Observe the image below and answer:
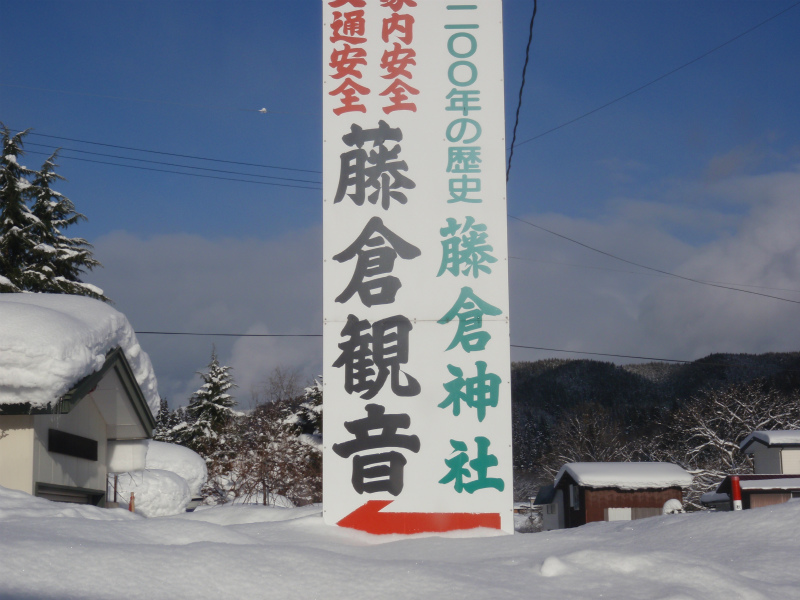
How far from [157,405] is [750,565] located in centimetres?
1044

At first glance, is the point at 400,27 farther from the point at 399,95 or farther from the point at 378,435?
the point at 378,435

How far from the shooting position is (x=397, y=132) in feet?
18.8

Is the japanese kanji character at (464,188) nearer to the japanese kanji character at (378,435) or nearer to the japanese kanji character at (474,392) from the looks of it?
the japanese kanji character at (474,392)

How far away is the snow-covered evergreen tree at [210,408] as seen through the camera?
46719mm

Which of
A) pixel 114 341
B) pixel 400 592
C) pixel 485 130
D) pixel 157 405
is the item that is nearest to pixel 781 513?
pixel 400 592

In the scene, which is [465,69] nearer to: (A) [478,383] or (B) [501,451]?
(A) [478,383]

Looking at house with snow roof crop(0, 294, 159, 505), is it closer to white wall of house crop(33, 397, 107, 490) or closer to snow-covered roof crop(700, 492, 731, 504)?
white wall of house crop(33, 397, 107, 490)

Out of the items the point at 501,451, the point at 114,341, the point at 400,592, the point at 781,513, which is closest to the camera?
the point at 400,592

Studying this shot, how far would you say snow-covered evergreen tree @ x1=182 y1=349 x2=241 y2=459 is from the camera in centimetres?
4672

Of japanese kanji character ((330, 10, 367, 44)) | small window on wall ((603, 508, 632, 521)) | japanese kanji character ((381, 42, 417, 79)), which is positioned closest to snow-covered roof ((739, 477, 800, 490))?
small window on wall ((603, 508, 632, 521))

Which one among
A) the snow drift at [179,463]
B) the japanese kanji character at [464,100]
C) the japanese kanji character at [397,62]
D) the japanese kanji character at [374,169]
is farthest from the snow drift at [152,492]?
the japanese kanji character at [464,100]

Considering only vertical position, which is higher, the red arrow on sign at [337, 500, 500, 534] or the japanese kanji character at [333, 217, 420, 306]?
the japanese kanji character at [333, 217, 420, 306]

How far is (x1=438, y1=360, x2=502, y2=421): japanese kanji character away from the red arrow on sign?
27.9 inches

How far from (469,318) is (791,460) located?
27904 mm
